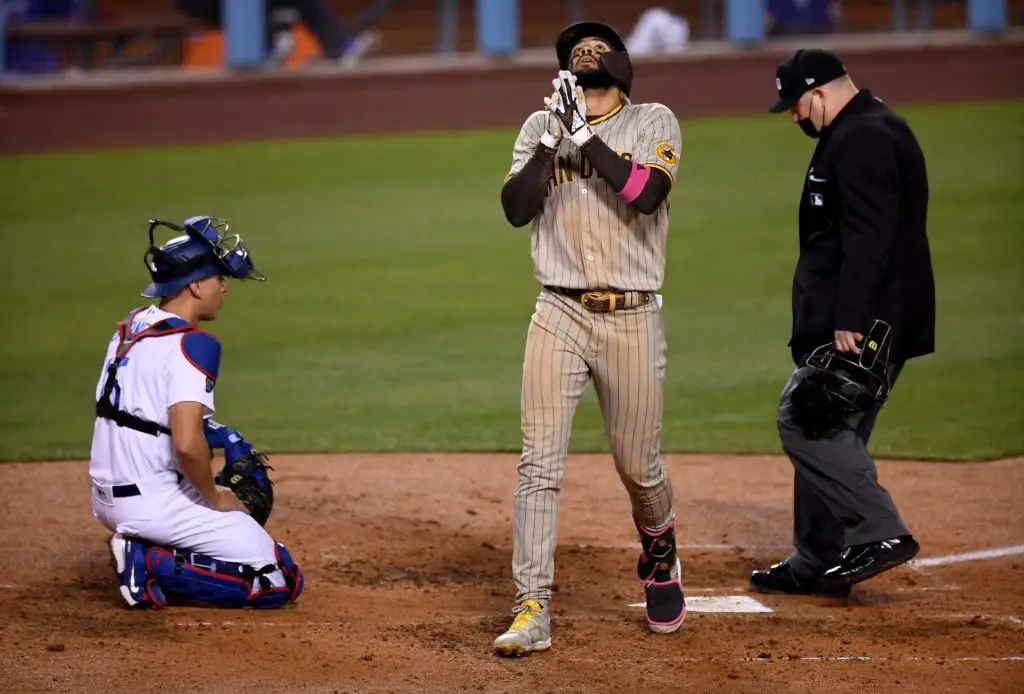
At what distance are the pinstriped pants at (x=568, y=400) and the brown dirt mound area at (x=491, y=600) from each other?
13.8 inches

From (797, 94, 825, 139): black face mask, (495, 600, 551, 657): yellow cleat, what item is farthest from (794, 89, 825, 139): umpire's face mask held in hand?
(495, 600, 551, 657): yellow cleat

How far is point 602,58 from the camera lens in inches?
179

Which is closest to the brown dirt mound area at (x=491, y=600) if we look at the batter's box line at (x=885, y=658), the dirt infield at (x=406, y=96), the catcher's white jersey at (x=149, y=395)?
the batter's box line at (x=885, y=658)

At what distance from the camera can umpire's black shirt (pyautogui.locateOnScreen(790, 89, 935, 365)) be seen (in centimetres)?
483

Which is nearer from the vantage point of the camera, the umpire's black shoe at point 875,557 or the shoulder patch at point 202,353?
the shoulder patch at point 202,353

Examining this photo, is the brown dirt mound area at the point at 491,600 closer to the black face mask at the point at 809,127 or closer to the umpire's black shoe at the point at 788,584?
the umpire's black shoe at the point at 788,584

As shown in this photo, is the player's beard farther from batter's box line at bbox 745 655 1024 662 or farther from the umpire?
batter's box line at bbox 745 655 1024 662

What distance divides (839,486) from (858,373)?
1.30 ft

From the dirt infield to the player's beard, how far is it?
568 inches

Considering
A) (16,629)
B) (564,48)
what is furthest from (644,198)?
(16,629)

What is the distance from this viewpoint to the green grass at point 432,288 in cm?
814

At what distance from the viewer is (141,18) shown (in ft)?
73.9

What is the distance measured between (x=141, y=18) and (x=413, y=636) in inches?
775

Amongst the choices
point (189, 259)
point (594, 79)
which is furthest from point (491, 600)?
point (594, 79)
